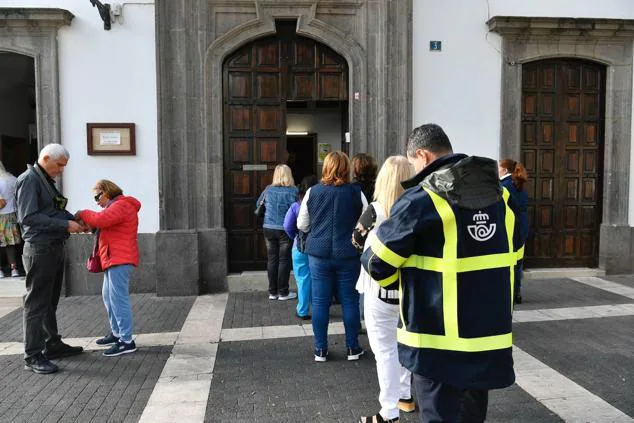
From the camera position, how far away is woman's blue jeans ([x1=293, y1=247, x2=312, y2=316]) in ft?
20.9

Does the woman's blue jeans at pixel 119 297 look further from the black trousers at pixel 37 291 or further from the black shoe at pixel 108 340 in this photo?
the black trousers at pixel 37 291

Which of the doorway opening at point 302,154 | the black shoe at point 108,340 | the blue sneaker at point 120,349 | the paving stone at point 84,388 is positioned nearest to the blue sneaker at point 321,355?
the paving stone at point 84,388

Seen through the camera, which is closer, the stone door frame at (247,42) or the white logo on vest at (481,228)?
the white logo on vest at (481,228)

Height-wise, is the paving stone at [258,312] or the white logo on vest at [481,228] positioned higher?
the white logo on vest at [481,228]

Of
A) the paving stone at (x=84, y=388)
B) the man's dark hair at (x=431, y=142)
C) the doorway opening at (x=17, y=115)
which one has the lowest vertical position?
the paving stone at (x=84, y=388)

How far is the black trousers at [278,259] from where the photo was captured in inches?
289

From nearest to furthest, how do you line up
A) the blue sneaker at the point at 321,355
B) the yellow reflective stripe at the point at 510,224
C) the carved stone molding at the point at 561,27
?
the yellow reflective stripe at the point at 510,224 → the blue sneaker at the point at 321,355 → the carved stone molding at the point at 561,27

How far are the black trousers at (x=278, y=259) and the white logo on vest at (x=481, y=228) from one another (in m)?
5.12

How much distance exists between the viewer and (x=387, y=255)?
2354 mm

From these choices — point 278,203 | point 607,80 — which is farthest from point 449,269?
point 607,80

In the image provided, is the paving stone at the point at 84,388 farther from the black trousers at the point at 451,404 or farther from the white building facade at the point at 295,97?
the white building facade at the point at 295,97

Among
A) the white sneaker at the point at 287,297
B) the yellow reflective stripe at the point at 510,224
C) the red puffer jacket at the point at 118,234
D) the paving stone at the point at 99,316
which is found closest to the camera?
the yellow reflective stripe at the point at 510,224

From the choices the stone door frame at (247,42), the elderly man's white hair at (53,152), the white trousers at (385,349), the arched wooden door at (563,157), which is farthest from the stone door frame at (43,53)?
the arched wooden door at (563,157)

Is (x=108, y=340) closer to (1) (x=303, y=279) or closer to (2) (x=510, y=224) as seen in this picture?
(1) (x=303, y=279)
